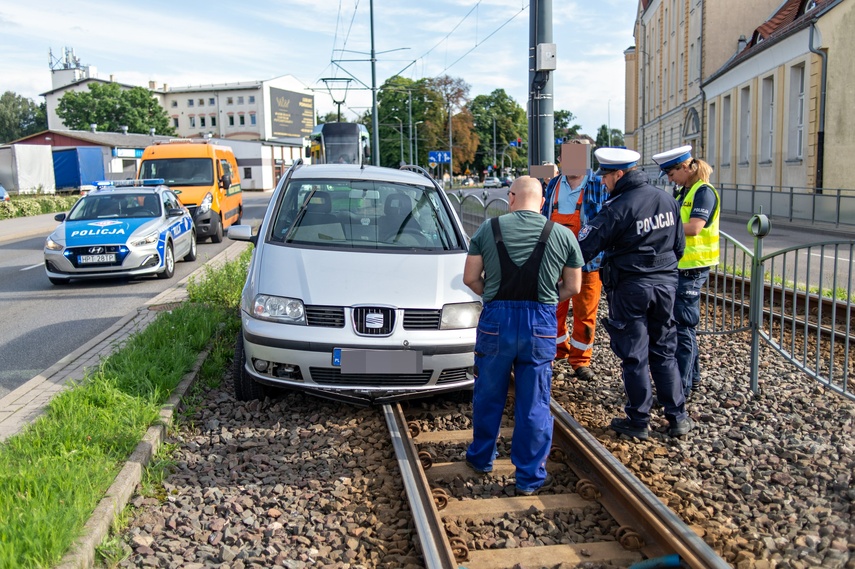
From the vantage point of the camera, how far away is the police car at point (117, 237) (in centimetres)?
1236

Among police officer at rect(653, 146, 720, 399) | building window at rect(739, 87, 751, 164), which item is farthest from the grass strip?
building window at rect(739, 87, 751, 164)

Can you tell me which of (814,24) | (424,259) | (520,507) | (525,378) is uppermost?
(814,24)

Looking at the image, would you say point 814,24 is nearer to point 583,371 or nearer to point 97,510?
point 583,371

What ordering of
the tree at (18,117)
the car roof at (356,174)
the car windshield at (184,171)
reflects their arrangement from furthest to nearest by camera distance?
the tree at (18,117), the car windshield at (184,171), the car roof at (356,174)

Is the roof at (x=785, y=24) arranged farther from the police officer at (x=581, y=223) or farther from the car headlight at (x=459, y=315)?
the car headlight at (x=459, y=315)

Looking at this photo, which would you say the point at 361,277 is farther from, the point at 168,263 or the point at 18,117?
the point at 18,117

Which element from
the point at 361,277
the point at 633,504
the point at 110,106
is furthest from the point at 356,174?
the point at 110,106

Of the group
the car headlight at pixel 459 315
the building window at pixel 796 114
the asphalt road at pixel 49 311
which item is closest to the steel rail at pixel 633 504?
the car headlight at pixel 459 315

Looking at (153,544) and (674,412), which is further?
(674,412)

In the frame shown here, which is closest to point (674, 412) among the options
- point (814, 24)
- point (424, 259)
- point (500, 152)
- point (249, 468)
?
point (424, 259)

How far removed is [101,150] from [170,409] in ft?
177

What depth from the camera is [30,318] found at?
1007 cm

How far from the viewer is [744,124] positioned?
3522cm

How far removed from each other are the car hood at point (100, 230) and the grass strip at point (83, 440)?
494cm
